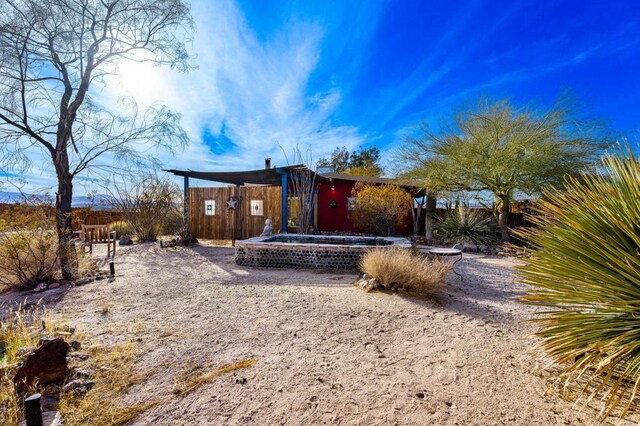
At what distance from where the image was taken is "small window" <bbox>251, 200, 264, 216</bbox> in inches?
448

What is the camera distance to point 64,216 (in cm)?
528

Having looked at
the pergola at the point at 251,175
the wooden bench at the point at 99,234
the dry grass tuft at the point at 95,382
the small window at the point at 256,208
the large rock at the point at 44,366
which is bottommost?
the dry grass tuft at the point at 95,382

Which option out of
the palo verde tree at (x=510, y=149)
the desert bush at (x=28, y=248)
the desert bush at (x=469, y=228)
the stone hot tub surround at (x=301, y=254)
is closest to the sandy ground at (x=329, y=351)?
the desert bush at (x=28, y=248)

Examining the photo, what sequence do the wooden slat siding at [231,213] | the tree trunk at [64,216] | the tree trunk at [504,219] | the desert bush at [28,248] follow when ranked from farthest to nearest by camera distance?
the wooden slat siding at [231,213], the tree trunk at [504,219], the tree trunk at [64,216], the desert bush at [28,248]

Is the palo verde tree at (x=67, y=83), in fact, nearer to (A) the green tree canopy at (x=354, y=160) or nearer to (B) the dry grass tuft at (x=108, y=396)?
(B) the dry grass tuft at (x=108, y=396)

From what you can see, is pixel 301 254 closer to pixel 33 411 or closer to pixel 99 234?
pixel 33 411

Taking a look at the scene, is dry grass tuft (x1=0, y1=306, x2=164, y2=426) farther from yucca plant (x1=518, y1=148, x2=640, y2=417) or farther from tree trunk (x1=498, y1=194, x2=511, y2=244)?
tree trunk (x1=498, y1=194, x2=511, y2=244)

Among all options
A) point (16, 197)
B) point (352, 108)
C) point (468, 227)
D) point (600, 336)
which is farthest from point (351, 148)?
point (600, 336)

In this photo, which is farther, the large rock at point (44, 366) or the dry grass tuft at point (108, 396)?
the large rock at point (44, 366)

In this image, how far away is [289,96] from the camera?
9555 millimetres

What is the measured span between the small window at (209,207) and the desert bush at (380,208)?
20.3 feet

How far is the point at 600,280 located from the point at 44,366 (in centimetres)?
390

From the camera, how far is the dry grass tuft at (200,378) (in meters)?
1.97

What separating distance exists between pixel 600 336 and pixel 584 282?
34 cm
